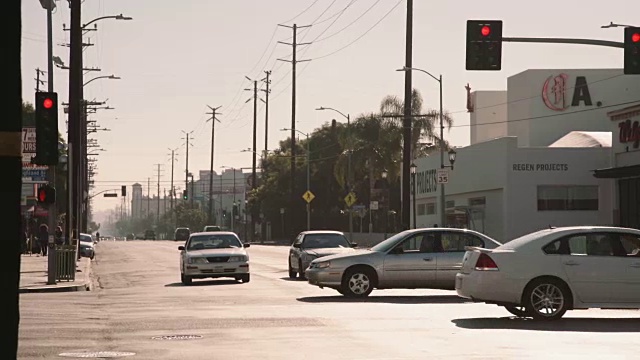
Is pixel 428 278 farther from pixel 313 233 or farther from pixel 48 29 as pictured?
pixel 48 29

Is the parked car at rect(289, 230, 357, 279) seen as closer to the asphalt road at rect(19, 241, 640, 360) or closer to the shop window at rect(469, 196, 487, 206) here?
the asphalt road at rect(19, 241, 640, 360)

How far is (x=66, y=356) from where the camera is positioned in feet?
45.2

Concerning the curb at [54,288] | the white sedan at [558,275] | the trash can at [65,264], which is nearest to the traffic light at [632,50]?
the white sedan at [558,275]

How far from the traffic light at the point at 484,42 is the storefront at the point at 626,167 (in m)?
28.5

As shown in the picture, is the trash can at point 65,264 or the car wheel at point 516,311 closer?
the car wheel at point 516,311

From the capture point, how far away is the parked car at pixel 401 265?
82.2 feet

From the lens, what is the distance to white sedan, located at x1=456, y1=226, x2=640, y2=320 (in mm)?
18484

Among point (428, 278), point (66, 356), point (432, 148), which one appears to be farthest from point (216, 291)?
point (432, 148)

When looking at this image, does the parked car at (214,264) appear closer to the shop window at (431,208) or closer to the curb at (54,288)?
the curb at (54,288)

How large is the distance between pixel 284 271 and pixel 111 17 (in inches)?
541

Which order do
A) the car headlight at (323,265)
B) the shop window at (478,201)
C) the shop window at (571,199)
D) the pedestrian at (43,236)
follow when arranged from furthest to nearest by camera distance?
the shop window at (478,201) → the shop window at (571,199) → the pedestrian at (43,236) → the car headlight at (323,265)

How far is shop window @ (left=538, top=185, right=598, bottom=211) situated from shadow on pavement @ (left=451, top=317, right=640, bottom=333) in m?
49.2

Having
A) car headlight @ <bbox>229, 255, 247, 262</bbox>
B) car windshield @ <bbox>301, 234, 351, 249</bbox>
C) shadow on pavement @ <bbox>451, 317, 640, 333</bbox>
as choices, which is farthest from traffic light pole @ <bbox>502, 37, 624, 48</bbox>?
car headlight @ <bbox>229, 255, 247, 262</bbox>

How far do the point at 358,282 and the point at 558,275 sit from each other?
7.20 m
